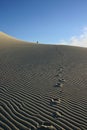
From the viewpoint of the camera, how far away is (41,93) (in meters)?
10.5

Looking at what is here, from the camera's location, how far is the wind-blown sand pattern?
25.3 feet

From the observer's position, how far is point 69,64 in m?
18.5

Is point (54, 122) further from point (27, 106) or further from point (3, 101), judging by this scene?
point (3, 101)

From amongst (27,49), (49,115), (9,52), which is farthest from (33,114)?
(27,49)

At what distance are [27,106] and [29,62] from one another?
387 inches

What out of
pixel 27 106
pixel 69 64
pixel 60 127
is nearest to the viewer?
pixel 60 127

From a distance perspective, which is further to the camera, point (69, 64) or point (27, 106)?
point (69, 64)

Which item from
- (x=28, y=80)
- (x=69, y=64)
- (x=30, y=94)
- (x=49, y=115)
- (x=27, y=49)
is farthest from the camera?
(x=27, y=49)

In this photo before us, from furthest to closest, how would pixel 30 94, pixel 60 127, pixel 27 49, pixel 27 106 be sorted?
pixel 27 49, pixel 30 94, pixel 27 106, pixel 60 127

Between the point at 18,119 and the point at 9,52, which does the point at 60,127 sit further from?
the point at 9,52

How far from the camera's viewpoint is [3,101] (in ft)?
30.4

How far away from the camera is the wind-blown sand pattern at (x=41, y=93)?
25.3 feet

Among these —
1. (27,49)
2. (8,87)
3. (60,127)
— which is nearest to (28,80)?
(8,87)

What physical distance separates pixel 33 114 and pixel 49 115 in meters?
0.56
